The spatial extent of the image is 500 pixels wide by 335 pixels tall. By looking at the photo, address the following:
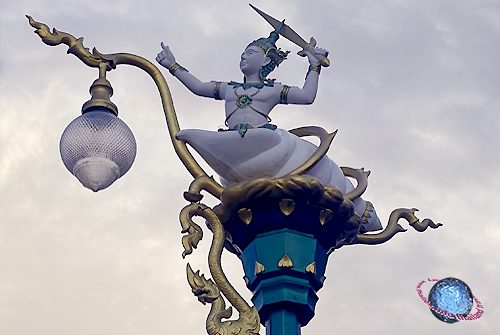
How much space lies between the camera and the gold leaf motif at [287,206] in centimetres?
710

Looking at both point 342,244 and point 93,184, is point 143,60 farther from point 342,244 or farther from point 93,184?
point 342,244

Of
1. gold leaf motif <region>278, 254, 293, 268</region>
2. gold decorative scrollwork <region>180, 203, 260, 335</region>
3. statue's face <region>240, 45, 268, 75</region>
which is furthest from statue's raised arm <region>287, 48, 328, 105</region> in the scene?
gold leaf motif <region>278, 254, 293, 268</region>

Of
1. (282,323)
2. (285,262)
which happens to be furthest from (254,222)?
(282,323)

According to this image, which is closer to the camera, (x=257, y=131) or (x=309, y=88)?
(x=257, y=131)

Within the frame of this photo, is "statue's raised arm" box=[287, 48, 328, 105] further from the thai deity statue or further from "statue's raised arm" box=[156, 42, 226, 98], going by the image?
"statue's raised arm" box=[156, 42, 226, 98]

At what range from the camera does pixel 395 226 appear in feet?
25.6

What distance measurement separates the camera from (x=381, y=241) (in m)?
7.75

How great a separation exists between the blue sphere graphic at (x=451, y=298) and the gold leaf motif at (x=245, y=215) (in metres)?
1.37

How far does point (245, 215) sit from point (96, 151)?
116 cm

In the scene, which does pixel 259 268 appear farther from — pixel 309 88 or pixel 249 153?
pixel 309 88

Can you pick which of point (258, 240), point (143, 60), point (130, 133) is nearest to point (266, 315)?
point (258, 240)

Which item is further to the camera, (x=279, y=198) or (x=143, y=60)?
(x=143, y=60)

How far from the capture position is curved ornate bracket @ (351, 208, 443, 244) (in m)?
7.71

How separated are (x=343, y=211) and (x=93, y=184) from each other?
178cm
